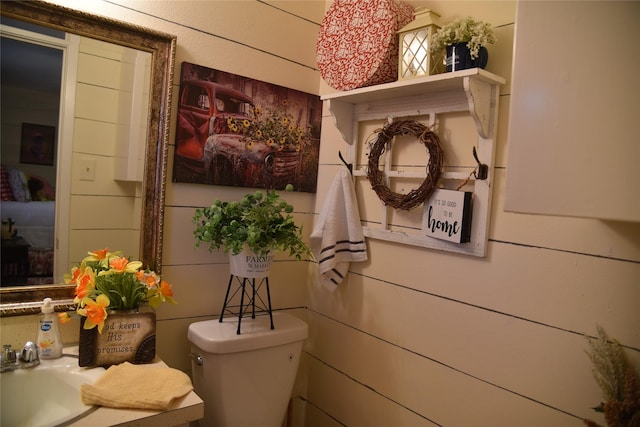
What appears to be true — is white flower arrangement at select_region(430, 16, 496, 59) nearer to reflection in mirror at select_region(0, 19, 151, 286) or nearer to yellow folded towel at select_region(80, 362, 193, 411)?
reflection in mirror at select_region(0, 19, 151, 286)

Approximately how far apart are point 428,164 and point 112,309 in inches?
40.6

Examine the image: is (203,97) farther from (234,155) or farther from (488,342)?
(488,342)

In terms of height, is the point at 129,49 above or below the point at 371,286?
above

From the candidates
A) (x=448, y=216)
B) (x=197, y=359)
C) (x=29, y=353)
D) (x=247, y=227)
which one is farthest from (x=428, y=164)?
(x=29, y=353)

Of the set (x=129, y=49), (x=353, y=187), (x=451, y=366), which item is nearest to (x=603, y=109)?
(x=451, y=366)

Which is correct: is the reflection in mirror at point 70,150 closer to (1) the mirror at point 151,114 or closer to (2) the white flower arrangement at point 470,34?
(1) the mirror at point 151,114

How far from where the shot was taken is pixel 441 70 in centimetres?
131

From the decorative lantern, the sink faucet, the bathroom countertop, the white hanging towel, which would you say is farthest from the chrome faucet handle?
the decorative lantern

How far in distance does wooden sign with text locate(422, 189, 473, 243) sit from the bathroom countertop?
822mm

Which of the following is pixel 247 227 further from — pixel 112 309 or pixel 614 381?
pixel 614 381

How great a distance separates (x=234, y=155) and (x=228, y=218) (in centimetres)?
29

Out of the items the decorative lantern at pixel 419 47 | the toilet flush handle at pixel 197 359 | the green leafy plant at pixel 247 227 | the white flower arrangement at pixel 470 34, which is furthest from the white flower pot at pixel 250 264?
the white flower arrangement at pixel 470 34

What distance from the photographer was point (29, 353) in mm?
1170

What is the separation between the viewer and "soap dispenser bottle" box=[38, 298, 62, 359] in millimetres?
1210
